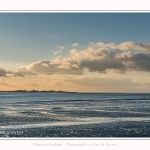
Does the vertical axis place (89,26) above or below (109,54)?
above

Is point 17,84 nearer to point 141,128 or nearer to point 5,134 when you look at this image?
point 5,134

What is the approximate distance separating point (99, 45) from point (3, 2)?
11.8 m

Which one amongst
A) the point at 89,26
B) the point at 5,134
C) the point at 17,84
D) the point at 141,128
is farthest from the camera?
the point at 17,84

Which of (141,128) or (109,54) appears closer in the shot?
(141,128)

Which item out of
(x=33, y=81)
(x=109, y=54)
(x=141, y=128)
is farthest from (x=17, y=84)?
(x=141, y=128)

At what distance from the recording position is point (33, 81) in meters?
27.4

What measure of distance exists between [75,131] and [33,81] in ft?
32.8

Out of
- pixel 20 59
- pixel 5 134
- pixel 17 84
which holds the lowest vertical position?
pixel 5 134

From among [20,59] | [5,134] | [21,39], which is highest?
[21,39]

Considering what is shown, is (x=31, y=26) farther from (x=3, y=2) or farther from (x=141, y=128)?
(x=141, y=128)

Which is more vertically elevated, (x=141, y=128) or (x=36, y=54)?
(x=36, y=54)

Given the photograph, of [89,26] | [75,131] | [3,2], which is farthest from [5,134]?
[89,26]

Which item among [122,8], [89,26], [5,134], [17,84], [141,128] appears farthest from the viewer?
[17,84]

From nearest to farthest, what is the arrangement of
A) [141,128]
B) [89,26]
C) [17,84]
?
1. [141,128]
2. [89,26]
3. [17,84]
